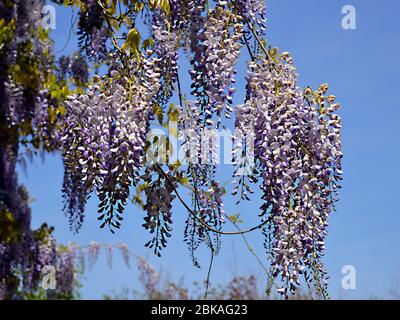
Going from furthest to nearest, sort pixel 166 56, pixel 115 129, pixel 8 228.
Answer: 1. pixel 8 228
2. pixel 166 56
3. pixel 115 129

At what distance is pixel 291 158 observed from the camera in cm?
274

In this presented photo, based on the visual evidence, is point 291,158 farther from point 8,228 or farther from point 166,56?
point 8,228

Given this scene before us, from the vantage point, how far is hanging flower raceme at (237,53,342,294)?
2.64 metres

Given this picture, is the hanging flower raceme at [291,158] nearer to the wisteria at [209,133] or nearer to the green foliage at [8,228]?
the wisteria at [209,133]

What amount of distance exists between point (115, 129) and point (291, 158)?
75 centimetres

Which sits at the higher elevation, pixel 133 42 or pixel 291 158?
pixel 133 42

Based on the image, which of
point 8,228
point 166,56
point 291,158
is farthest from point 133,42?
point 8,228

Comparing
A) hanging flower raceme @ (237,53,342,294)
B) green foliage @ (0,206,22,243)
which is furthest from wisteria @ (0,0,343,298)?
green foliage @ (0,206,22,243)

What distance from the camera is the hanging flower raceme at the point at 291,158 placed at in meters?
2.64

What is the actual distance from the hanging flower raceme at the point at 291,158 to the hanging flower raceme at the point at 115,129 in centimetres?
42

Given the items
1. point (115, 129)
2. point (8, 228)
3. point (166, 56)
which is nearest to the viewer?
point (115, 129)

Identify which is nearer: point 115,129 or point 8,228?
point 115,129

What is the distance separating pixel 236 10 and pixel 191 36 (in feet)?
1.02

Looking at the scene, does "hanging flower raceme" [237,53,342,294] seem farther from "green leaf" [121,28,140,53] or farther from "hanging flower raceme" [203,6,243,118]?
"green leaf" [121,28,140,53]
